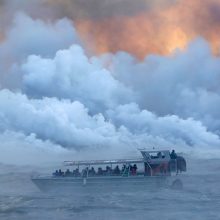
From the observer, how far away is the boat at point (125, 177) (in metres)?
86.4

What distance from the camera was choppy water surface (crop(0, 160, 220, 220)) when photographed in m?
64.2

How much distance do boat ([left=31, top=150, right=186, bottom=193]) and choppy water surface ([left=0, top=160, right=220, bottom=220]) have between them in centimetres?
158

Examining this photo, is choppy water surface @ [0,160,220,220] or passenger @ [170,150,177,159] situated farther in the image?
passenger @ [170,150,177,159]

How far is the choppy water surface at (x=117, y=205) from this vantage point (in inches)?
2529

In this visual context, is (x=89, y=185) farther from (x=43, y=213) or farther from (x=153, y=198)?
(x=43, y=213)

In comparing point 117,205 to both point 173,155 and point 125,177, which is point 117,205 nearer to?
point 125,177

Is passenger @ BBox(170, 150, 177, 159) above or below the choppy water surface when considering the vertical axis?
above

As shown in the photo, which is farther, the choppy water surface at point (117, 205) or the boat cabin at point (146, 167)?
the boat cabin at point (146, 167)

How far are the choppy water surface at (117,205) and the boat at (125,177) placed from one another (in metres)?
1.58

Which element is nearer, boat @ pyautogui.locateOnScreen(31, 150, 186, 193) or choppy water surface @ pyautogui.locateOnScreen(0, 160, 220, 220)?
choppy water surface @ pyautogui.locateOnScreen(0, 160, 220, 220)

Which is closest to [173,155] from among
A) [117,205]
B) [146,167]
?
[146,167]

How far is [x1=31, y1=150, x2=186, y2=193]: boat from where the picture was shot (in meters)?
86.4

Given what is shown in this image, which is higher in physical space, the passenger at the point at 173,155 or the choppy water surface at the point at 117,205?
the passenger at the point at 173,155

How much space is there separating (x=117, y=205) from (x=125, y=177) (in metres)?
12.7
